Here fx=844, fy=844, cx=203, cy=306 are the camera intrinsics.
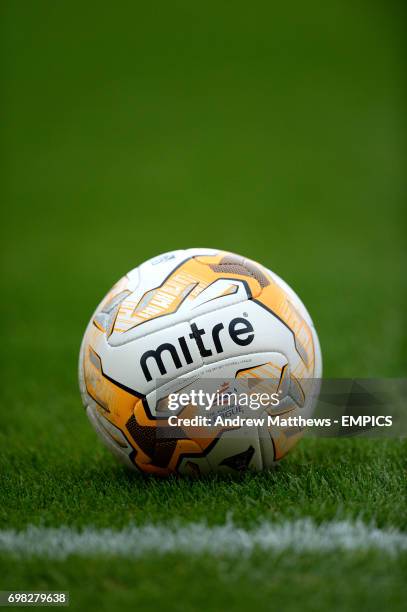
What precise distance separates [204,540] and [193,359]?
0.76 metres

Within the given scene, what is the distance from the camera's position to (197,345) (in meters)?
3.32

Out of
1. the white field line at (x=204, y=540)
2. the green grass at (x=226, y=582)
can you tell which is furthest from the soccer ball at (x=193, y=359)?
the green grass at (x=226, y=582)

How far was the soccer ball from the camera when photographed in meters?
3.34

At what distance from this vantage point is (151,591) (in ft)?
8.21

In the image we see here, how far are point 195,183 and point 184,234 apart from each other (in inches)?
180

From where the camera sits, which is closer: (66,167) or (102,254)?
(102,254)

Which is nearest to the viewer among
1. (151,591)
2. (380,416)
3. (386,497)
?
(151,591)

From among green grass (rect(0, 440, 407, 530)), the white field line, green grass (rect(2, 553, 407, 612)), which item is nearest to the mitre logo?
green grass (rect(0, 440, 407, 530))

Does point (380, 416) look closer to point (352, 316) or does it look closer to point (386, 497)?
point (386, 497)

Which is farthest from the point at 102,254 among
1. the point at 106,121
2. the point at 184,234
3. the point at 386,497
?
the point at 106,121

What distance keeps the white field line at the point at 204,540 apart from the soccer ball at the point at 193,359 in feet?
1.72

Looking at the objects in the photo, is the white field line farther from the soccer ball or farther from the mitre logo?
the mitre logo

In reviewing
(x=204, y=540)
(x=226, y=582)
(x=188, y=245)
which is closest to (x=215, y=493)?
(x=204, y=540)

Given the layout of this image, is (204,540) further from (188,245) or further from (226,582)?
(188,245)
